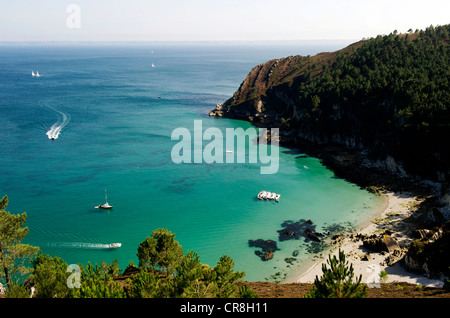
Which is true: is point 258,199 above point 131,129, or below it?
below

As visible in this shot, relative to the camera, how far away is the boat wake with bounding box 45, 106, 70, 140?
9714 centimetres

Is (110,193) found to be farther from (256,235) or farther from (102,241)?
(256,235)

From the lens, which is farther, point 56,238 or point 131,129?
point 131,129

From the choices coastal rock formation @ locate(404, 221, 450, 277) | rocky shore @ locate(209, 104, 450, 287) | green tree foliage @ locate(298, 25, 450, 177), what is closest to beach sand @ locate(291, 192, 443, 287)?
rocky shore @ locate(209, 104, 450, 287)

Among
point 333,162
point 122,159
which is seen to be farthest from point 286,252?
point 122,159

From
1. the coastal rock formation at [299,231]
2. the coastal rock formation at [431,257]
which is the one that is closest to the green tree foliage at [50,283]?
the coastal rock formation at [299,231]

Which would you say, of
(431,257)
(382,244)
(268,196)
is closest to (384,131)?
(268,196)

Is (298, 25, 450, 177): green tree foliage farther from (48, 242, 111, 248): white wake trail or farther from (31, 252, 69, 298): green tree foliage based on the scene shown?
(31, 252, 69, 298): green tree foliage

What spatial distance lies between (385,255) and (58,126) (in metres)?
102

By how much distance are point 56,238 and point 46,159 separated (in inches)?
1453

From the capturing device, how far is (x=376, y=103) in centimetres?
8369

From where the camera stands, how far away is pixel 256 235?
171 ft

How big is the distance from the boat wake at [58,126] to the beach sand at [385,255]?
277ft
